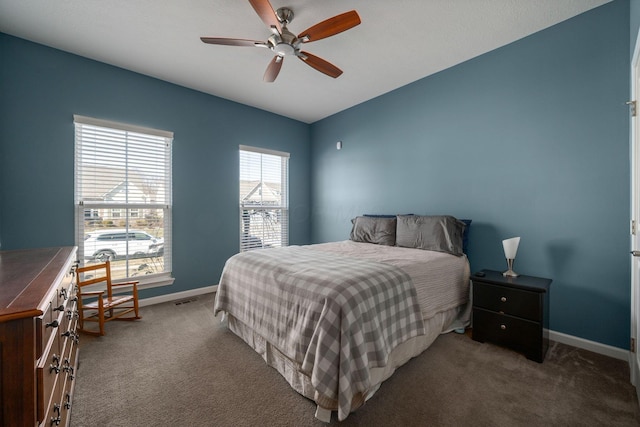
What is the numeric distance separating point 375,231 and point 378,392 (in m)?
2.00

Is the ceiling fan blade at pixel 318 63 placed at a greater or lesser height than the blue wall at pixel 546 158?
greater

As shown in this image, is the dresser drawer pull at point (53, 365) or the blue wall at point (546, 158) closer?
the dresser drawer pull at point (53, 365)

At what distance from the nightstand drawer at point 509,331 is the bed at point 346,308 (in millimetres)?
253

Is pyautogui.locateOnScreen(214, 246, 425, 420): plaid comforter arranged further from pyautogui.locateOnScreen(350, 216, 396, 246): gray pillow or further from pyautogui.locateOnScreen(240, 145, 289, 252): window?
pyautogui.locateOnScreen(240, 145, 289, 252): window

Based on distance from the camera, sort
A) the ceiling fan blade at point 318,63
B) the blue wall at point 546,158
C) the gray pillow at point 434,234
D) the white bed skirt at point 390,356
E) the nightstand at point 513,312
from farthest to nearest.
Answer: the gray pillow at point 434,234, the ceiling fan blade at point 318,63, the blue wall at point 546,158, the nightstand at point 513,312, the white bed skirt at point 390,356

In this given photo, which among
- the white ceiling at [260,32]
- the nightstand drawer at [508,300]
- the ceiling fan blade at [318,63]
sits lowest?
the nightstand drawer at [508,300]

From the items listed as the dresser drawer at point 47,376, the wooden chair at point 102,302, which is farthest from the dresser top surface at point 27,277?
the wooden chair at point 102,302

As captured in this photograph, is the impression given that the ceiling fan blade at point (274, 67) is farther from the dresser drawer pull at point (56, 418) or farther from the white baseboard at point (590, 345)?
the white baseboard at point (590, 345)

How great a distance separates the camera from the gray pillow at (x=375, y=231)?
332 centimetres

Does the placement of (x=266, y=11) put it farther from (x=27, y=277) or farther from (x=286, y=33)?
(x=27, y=277)

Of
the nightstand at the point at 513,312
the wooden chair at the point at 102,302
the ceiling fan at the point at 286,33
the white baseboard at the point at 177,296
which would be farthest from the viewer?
the white baseboard at the point at 177,296

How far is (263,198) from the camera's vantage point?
14.7ft

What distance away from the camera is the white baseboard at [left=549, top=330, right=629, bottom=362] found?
81.6 inches

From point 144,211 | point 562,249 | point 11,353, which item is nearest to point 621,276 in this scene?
point 562,249
